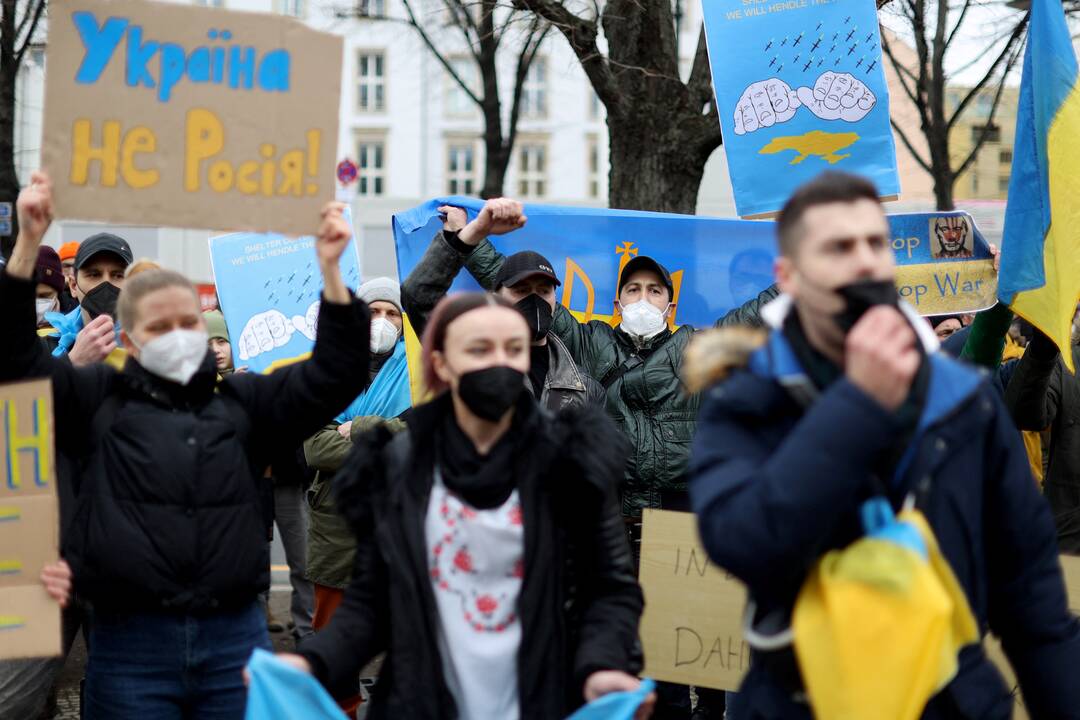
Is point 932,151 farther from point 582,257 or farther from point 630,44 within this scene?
point 582,257

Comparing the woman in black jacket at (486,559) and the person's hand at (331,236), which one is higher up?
the person's hand at (331,236)

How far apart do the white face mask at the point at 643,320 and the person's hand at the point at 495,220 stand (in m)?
0.87

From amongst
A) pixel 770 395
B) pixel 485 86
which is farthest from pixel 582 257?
pixel 485 86

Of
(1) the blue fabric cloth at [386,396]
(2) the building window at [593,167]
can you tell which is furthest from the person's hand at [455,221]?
(2) the building window at [593,167]

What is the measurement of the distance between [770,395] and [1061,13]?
9.91 ft

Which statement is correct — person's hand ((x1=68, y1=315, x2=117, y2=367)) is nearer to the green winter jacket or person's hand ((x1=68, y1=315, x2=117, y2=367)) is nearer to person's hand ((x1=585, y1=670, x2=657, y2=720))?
the green winter jacket

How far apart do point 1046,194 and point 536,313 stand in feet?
6.41

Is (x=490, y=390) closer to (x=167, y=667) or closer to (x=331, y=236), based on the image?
(x=331, y=236)

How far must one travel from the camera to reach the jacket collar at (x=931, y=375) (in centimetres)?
231

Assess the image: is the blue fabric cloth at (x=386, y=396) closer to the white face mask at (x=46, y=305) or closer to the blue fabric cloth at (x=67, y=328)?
the blue fabric cloth at (x=67, y=328)

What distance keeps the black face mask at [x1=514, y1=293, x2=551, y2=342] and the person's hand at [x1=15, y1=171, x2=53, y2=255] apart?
2.16m

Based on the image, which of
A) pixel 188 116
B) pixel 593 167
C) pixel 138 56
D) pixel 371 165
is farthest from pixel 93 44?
pixel 371 165

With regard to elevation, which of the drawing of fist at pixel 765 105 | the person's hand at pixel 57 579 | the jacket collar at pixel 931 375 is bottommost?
the person's hand at pixel 57 579

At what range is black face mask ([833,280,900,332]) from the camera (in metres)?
2.27
